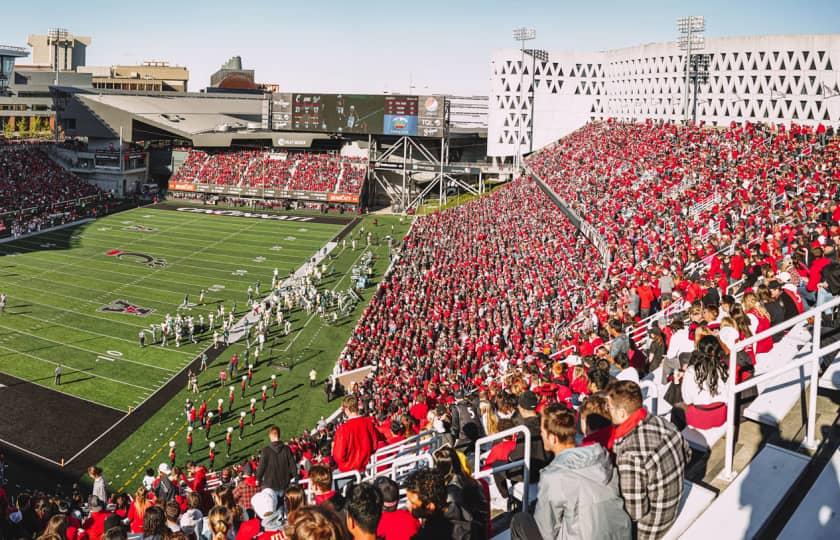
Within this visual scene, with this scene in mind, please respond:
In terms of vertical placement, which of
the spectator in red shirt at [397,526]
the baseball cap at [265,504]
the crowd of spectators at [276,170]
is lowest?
the baseball cap at [265,504]

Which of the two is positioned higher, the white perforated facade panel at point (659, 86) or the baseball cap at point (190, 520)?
the white perforated facade panel at point (659, 86)

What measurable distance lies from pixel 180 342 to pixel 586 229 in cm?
1779

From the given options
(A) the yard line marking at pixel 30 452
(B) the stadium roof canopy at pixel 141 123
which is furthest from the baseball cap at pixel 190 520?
(B) the stadium roof canopy at pixel 141 123

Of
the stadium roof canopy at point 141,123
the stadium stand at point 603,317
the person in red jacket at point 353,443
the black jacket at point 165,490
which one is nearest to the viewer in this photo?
the stadium stand at point 603,317

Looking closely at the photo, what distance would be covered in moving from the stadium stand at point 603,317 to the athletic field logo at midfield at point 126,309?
1106cm

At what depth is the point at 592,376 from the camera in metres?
7.07

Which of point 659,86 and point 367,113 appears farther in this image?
point 367,113

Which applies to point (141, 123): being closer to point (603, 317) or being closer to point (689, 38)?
point (689, 38)

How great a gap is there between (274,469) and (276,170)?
59.4 meters

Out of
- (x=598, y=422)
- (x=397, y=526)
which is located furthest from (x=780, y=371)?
(x=397, y=526)

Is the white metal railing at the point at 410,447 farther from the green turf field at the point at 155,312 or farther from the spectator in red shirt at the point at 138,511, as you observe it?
the green turf field at the point at 155,312

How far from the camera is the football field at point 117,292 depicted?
24.6 m

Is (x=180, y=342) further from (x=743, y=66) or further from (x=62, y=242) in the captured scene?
(x=743, y=66)

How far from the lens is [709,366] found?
243 inches
